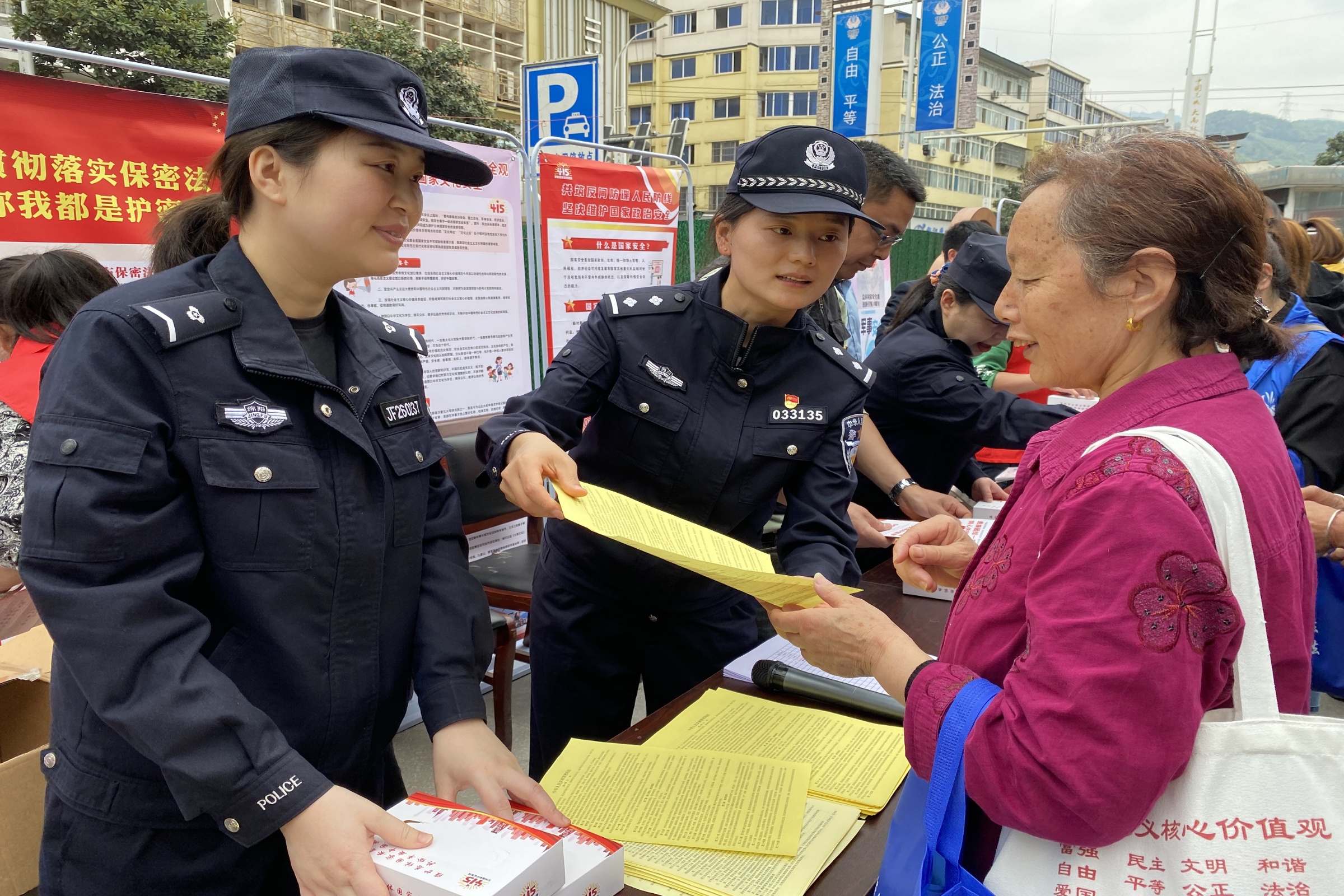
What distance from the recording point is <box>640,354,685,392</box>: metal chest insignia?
1683 mm

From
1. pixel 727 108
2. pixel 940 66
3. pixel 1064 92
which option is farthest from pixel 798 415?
pixel 1064 92

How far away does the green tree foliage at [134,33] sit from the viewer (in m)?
13.8

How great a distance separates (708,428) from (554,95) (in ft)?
19.4

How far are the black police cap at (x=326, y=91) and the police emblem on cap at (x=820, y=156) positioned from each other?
731mm

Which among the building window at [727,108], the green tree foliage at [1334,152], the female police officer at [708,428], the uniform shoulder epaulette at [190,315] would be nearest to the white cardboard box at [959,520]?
the female police officer at [708,428]

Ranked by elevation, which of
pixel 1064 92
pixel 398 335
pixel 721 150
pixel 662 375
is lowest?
pixel 662 375

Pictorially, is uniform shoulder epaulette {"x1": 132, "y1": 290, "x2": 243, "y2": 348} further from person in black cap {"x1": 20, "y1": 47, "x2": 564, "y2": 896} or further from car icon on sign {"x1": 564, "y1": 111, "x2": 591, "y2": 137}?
car icon on sign {"x1": 564, "y1": 111, "x2": 591, "y2": 137}

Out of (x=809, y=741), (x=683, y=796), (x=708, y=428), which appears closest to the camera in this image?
(x=683, y=796)

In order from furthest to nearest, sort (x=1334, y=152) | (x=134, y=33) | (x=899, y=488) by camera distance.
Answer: (x=1334, y=152)
(x=134, y=33)
(x=899, y=488)

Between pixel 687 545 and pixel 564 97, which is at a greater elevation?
pixel 564 97

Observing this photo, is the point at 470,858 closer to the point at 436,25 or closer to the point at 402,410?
the point at 402,410

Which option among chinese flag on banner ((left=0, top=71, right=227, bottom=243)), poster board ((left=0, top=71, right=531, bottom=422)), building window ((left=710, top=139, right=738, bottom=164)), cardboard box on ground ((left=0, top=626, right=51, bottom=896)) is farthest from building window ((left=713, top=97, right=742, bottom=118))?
cardboard box on ground ((left=0, top=626, right=51, bottom=896))

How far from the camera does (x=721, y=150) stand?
4366 cm

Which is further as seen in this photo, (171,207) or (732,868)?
(171,207)
